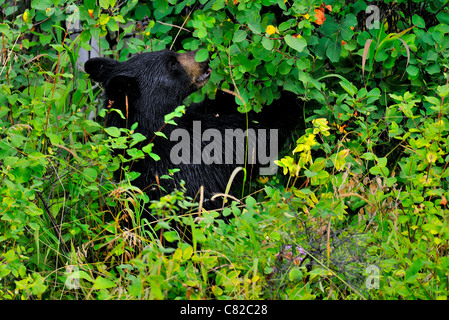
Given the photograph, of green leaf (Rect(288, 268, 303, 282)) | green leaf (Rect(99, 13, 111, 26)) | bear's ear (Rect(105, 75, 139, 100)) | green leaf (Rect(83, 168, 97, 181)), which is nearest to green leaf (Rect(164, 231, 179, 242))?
green leaf (Rect(288, 268, 303, 282))

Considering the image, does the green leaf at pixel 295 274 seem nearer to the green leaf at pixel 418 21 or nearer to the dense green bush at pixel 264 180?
the dense green bush at pixel 264 180

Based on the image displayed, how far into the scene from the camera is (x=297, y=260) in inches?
107

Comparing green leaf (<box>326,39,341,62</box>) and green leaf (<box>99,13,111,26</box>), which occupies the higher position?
green leaf (<box>99,13,111,26</box>)

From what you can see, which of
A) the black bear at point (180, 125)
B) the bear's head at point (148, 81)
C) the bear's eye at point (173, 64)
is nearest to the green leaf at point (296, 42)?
the black bear at point (180, 125)

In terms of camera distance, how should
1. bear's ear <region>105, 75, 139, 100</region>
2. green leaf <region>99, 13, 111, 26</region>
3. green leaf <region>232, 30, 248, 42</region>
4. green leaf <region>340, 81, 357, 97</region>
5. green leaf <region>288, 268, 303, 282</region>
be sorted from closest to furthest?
1. green leaf <region>288, 268, 303, 282</region>
2. green leaf <region>340, 81, 357, 97</region>
3. green leaf <region>232, 30, 248, 42</region>
4. green leaf <region>99, 13, 111, 26</region>
5. bear's ear <region>105, 75, 139, 100</region>

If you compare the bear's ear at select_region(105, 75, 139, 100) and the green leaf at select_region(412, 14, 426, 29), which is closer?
the green leaf at select_region(412, 14, 426, 29)

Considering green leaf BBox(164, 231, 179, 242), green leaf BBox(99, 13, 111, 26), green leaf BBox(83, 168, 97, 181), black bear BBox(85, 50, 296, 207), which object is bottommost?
green leaf BBox(164, 231, 179, 242)

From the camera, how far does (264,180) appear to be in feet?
14.2

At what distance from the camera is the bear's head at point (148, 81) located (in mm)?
4035

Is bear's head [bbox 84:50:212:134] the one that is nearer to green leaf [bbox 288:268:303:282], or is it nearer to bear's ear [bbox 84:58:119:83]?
bear's ear [bbox 84:58:119:83]

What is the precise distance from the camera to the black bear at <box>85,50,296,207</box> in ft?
13.2

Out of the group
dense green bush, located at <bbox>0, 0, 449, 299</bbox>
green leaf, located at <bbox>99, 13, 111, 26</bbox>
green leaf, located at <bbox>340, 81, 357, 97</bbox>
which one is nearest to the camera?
dense green bush, located at <bbox>0, 0, 449, 299</bbox>

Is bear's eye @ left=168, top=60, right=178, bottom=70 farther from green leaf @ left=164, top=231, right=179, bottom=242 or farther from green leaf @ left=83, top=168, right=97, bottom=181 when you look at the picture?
green leaf @ left=164, top=231, right=179, bottom=242
